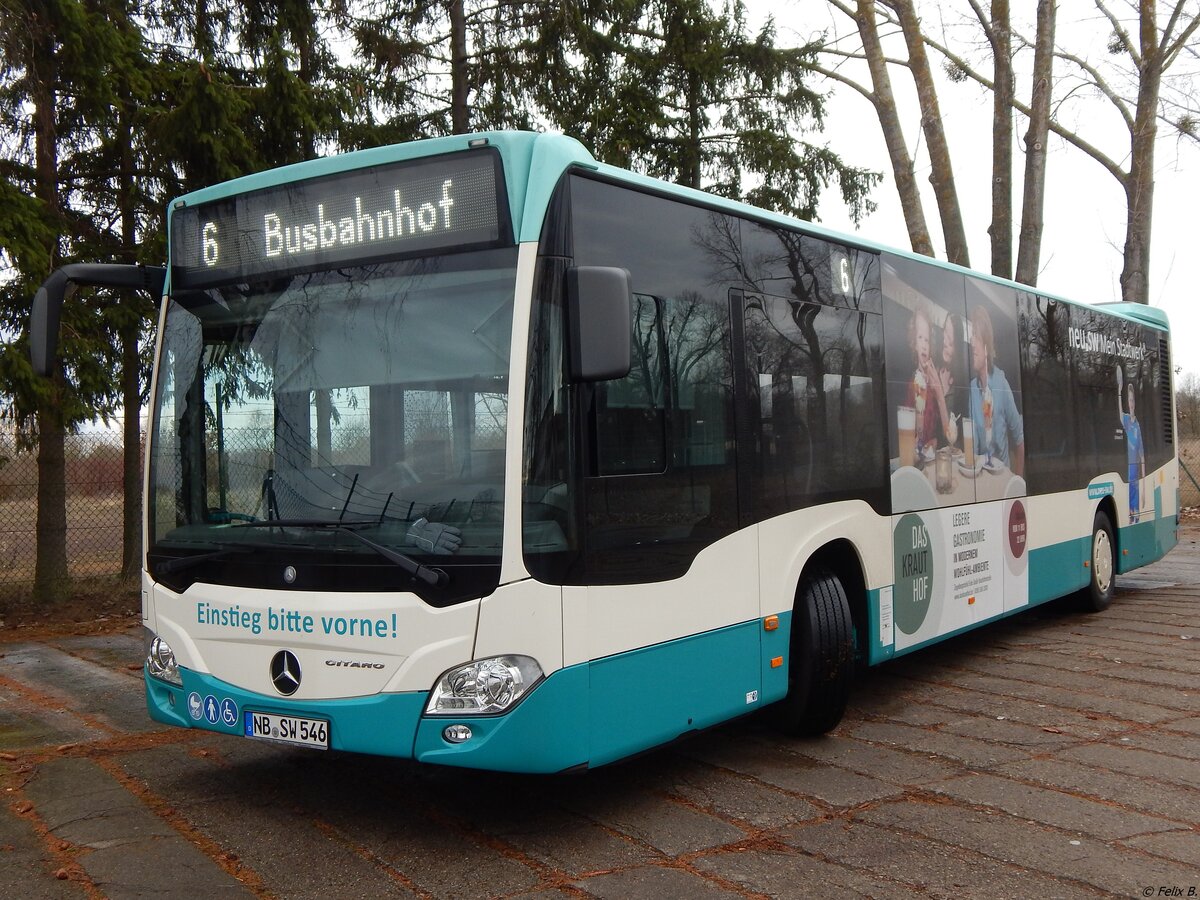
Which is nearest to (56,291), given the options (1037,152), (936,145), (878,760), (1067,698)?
(878,760)

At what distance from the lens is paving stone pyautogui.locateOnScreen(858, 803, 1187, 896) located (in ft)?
14.1

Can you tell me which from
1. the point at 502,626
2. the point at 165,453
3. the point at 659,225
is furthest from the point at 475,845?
the point at 659,225

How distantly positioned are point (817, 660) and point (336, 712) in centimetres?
270

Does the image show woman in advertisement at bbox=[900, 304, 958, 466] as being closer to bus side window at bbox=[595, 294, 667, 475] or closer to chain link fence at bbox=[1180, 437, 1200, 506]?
bus side window at bbox=[595, 294, 667, 475]

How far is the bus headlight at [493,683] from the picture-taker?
4414 millimetres

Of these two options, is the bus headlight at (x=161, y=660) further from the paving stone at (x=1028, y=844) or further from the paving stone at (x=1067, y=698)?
the paving stone at (x=1067, y=698)

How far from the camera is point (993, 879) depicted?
4.27m

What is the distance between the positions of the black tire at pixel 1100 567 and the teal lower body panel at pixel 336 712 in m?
7.97

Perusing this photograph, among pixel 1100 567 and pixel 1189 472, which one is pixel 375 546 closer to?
pixel 1100 567

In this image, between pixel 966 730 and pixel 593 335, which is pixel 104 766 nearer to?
pixel 593 335

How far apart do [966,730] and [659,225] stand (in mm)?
3448

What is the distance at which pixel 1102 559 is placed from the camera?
1092cm

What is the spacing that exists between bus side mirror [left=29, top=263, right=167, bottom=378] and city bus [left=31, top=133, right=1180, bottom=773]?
18 mm

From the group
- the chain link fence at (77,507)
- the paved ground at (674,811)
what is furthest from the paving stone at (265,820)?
the chain link fence at (77,507)
